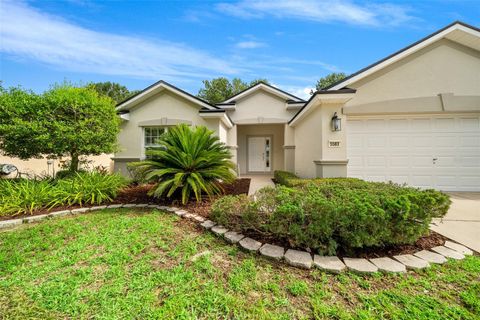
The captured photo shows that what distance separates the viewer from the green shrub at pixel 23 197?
4.41 metres

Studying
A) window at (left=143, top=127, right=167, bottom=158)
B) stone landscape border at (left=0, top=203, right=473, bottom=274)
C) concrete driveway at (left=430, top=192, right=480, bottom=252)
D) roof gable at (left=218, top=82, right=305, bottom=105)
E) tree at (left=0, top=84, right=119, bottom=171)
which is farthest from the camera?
roof gable at (left=218, top=82, right=305, bottom=105)

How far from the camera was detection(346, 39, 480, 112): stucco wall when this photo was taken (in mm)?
6602

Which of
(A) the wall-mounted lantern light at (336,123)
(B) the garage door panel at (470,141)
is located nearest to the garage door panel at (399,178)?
(B) the garage door panel at (470,141)

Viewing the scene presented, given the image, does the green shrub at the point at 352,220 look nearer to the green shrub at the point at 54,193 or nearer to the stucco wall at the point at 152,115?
the green shrub at the point at 54,193

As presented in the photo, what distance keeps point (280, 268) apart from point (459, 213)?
183 inches

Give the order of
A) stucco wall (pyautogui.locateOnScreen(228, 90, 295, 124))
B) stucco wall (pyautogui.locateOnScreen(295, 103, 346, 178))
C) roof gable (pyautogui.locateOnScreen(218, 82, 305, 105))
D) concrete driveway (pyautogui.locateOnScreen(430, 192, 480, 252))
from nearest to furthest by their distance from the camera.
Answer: concrete driveway (pyautogui.locateOnScreen(430, 192, 480, 252))
stucco wall (pyautogui.locateOnScreen(295, 103, 346, 178))
roof gable (pyautogui.locateOnScreen(218, 82, 305, 105))
stucco wall (pyautogui.locateOnScreen(228, 90, 295, 124))

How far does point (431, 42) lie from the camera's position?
640 centimetres

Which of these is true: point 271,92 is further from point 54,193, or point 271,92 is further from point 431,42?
point 54,193

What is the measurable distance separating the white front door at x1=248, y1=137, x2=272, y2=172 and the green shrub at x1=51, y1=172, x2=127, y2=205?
8661 mm

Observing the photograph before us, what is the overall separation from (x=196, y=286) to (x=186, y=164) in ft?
9.83

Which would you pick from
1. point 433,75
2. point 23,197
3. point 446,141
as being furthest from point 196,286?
point 433,75

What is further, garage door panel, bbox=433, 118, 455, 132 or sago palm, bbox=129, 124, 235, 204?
garage door panel, bbox=433, 118, 455, 132

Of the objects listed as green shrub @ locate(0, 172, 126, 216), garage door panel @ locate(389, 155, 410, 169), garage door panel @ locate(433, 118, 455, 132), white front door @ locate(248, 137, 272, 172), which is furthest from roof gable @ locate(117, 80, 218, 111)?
garage door panel @ locate(433, 118, 455, 132)

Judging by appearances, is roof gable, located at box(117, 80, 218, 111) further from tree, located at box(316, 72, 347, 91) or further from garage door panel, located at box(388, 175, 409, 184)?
tree, located at box(316, 72, 347, 91)
